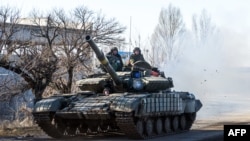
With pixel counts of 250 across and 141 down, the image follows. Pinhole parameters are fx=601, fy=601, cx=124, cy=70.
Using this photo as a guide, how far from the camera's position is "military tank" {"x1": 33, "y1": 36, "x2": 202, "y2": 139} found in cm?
1527

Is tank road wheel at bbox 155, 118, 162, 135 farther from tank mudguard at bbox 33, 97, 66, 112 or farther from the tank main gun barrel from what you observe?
tank mudguard at bbox 33, 97, 66, 112

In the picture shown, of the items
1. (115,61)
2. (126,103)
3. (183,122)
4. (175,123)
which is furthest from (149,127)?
(183,122)

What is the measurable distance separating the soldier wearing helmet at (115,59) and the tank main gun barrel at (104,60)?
118 cm

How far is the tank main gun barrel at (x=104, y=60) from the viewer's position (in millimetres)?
15312

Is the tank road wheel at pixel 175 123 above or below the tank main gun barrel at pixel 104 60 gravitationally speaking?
below

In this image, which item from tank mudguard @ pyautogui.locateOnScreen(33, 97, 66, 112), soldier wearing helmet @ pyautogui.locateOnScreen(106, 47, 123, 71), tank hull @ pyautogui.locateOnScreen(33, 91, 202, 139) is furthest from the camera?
soldier wearing helmet @ pyautogui.locateOnScreen(106, 47, 123, 71)

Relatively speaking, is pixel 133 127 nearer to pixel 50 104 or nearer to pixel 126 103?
pixel 126 103

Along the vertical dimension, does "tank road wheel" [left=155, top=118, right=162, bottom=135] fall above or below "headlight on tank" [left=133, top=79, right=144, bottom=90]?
below

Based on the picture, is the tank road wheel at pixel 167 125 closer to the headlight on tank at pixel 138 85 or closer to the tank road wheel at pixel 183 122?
the tank road wheel at pixel 183 122

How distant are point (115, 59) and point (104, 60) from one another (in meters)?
2.10

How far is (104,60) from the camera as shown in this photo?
15914 millimetres

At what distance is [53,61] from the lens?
880 inches

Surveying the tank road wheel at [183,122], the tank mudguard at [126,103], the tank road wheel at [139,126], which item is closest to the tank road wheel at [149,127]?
the tank road wheel at [139,126]

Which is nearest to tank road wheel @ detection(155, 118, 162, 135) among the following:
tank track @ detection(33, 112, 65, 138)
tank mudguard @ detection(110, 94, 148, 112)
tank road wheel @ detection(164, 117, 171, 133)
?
tank road wheel @ detection(164, 117, 171, 133)
